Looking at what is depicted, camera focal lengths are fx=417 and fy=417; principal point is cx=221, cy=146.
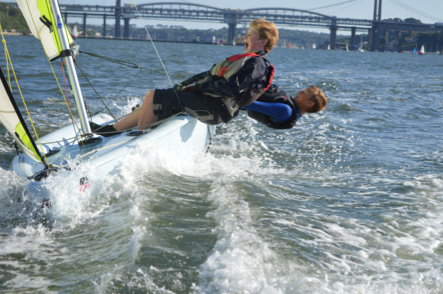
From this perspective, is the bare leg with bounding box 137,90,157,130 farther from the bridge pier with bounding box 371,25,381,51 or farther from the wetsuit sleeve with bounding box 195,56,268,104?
the bridge pier with bounding box 371,25,381,51

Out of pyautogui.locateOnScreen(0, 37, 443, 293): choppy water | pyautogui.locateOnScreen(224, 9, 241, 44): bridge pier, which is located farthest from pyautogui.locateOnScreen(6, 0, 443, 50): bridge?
pyautogui.locateOnScreen(0, 37, 443, 293): choppy water

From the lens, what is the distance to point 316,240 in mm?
2164

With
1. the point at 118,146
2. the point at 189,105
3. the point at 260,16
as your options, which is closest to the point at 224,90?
the point at 189,105

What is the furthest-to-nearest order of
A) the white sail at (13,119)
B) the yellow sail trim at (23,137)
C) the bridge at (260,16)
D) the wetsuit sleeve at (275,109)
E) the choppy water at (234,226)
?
the bridge at (260,16)
the wetsuit sleeve at (275,109)
the yellow sail trim at (23,137)
the white sail at (13,119)
the choppy water at (234,226)

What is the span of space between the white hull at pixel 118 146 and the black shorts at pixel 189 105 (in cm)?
10

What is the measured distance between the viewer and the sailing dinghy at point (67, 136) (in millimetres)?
2290

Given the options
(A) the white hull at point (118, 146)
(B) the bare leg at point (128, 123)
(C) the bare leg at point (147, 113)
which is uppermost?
(C) the bare leg at point (147, 113)

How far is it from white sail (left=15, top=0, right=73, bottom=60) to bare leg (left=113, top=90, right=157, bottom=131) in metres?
0.67

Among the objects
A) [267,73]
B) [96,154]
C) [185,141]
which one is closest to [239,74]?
[267,73]

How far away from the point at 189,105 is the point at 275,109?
0.62 metres

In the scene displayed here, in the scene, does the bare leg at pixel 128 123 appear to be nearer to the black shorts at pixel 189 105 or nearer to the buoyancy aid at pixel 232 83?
the black shorts at pixel 189 105

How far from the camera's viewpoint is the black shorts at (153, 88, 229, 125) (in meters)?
2.95

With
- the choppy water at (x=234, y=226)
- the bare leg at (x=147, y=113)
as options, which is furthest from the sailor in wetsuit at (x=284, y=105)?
the bare leg at (x=147, y=113)

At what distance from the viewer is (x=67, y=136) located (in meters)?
3.23
